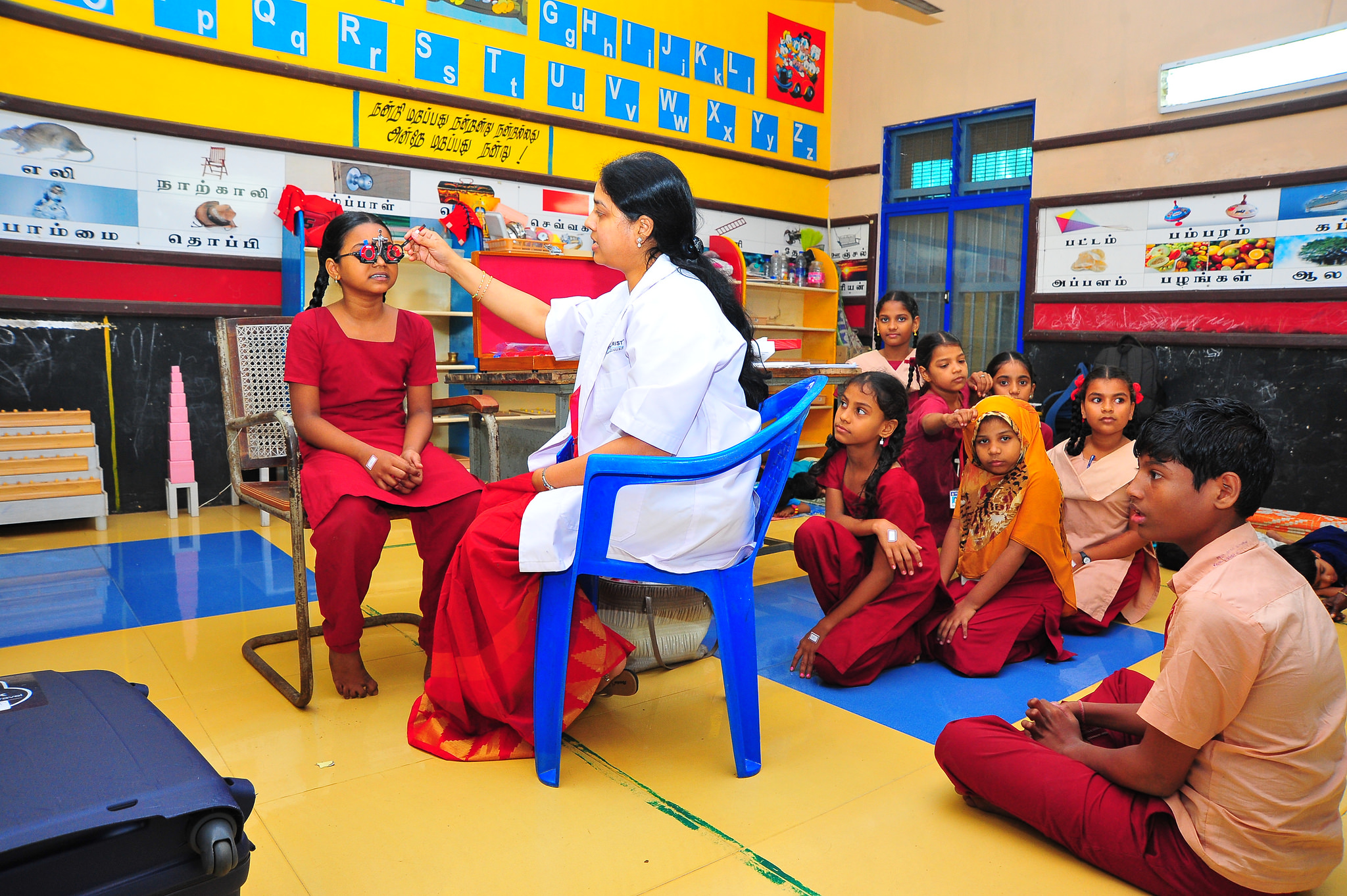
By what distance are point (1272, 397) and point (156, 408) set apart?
6089mm

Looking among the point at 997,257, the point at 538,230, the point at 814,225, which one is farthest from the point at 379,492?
the point at 814,225

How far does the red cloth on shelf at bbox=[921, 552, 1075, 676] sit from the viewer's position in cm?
256

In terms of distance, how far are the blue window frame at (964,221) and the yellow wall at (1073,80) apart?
0.46 ft

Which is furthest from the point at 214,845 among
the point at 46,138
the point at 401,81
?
the point at 401,81

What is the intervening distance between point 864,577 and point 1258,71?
4.27 meters

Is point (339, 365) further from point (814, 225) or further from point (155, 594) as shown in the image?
point (814, 225)

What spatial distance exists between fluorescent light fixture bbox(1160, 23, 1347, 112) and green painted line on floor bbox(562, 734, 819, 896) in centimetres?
517

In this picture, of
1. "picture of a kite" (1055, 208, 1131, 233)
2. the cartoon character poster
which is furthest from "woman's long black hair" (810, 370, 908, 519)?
the cartoon character poster

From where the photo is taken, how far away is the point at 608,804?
174 cm

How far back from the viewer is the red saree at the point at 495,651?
183cm

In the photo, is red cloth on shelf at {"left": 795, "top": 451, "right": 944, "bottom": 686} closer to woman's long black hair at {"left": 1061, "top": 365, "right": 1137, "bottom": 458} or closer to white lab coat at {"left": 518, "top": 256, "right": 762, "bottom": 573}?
white lab coat at {"left": 518, "top": 256, "right": 762, "bottom": 573}

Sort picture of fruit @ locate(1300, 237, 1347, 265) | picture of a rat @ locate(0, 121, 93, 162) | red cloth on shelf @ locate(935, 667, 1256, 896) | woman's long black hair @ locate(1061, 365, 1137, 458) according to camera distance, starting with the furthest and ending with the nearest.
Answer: picture of fruit @ locate(1300, 237, 1347, 265), picture of a rat @ locate(0, 121, 93, 162), woman's long black hair @ locate(1061, 365, 1137, 458), red cloth on shelf @ locate(935, 667, 1256, 896)

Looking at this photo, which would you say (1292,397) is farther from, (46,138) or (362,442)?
(46,138)

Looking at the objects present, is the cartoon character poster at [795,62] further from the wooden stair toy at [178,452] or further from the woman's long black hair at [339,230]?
the woman's long black hair at [339,230]
